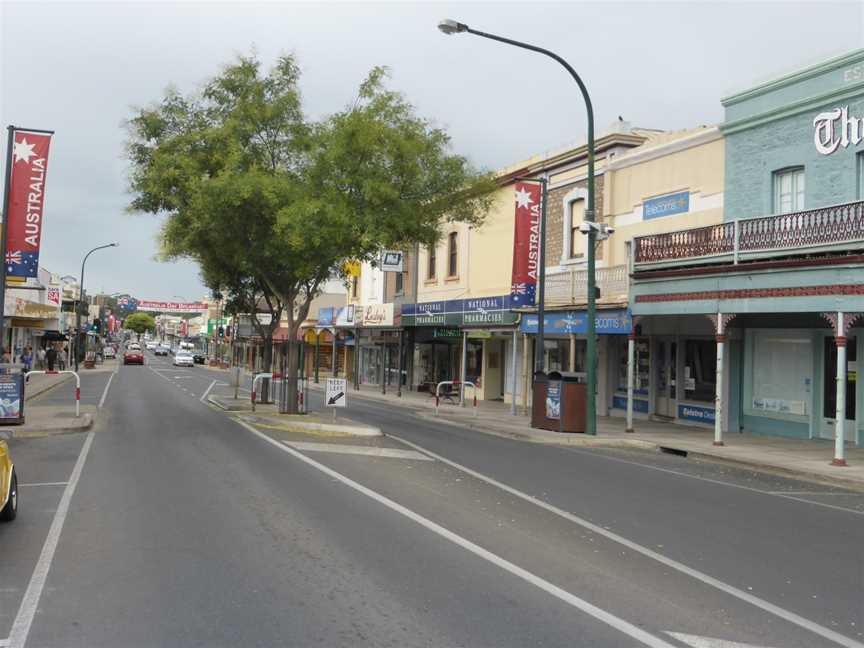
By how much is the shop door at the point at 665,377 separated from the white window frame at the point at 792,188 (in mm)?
→ 5564

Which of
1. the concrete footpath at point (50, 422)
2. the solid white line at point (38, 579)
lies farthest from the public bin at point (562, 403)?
the solid white line at point (38, 579)

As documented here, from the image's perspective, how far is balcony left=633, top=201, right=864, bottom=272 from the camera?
1490cm

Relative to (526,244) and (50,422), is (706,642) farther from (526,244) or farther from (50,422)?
(526,244)

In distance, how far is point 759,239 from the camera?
1683 cm

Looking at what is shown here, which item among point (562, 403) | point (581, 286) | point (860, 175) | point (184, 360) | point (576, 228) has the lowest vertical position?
point (562, 403)

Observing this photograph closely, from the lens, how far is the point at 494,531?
27.6ft

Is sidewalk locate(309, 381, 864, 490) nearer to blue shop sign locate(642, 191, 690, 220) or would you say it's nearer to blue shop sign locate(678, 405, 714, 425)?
blue shop sign locate(678, 405, 714, 425)

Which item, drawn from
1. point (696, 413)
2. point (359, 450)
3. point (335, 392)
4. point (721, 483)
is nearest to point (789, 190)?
point (696, 413)

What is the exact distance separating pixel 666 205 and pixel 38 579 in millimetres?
19421

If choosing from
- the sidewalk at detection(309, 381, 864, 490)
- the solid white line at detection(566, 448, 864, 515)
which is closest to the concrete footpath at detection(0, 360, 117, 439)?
the sidewalk at detection(309, 381, 864, 490)

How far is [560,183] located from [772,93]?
8920 mm

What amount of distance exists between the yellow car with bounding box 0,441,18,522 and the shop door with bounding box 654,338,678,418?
18.5 m

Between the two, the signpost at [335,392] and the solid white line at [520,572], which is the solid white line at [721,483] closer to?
the signpost at [335,392]

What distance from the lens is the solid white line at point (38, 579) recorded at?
5.14 metres
